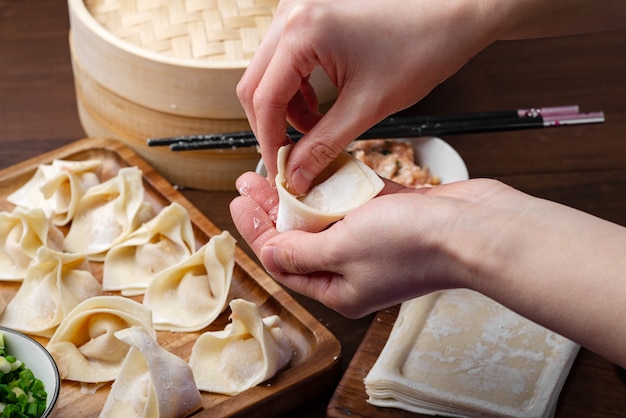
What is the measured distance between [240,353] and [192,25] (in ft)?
2.87

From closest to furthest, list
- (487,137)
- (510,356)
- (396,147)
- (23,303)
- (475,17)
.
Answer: (475,17) < (510,356) < (23,303) < (396,147) < (487,137)

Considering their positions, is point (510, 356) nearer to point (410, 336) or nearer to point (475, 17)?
point (410, 336)

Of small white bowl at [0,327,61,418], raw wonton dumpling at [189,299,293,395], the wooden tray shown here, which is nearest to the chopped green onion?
small white bowl at [0,327,61,418]

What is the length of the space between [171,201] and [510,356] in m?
0.90

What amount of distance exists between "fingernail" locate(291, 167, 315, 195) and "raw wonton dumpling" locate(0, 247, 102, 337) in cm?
56

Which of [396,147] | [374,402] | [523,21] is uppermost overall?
[523,21]

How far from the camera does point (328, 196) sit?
1.49 meters

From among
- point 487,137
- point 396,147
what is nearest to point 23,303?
point 396,147

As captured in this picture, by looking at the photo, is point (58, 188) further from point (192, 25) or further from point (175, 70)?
point (192, 25)

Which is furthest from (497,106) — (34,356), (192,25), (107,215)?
(34,356)

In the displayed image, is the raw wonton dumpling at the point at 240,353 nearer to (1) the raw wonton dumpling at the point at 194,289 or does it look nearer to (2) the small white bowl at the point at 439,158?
(1) the raw wonton dumpling at the point at 194,289

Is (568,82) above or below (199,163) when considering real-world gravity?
above

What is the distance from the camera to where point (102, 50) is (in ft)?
6.63

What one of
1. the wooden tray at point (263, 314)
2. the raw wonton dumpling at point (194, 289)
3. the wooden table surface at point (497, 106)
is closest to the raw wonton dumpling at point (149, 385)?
the wooden tray at point (263, 314)
